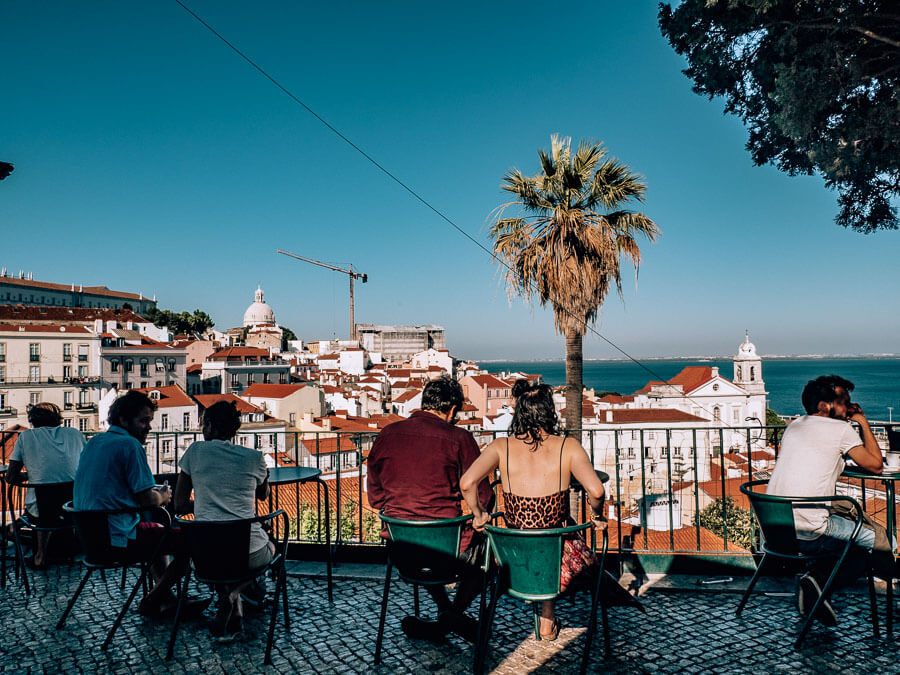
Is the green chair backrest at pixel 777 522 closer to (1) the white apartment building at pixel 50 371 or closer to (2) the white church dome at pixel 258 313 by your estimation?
(1) the white apartment building at pixel 50 371

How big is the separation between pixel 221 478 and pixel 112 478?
873 millimetres

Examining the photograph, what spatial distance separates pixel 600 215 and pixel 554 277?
1708 mm

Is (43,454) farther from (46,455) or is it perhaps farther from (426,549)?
(426,549)

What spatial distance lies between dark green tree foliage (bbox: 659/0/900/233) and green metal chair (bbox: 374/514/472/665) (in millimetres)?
8762

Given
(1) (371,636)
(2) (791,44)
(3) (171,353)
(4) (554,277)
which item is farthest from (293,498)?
(3) (171,353)

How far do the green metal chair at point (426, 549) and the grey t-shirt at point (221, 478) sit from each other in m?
0.91

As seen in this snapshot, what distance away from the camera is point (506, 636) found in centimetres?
375

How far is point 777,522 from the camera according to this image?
3.61 meters

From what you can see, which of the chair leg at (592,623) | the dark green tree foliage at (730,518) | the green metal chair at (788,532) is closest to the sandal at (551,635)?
the chair leg at (592,623)

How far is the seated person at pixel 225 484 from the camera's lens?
3.65m

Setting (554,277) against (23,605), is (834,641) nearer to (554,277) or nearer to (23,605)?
(23,605)

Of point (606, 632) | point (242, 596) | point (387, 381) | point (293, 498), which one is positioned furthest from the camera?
point (387, 381)

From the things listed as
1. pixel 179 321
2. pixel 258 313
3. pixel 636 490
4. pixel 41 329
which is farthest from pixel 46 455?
pixel 258 313

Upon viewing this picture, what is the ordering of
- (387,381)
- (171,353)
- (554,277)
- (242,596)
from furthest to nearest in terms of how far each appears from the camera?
(387,381)
(171,353)
(554,277)
(242,596)
